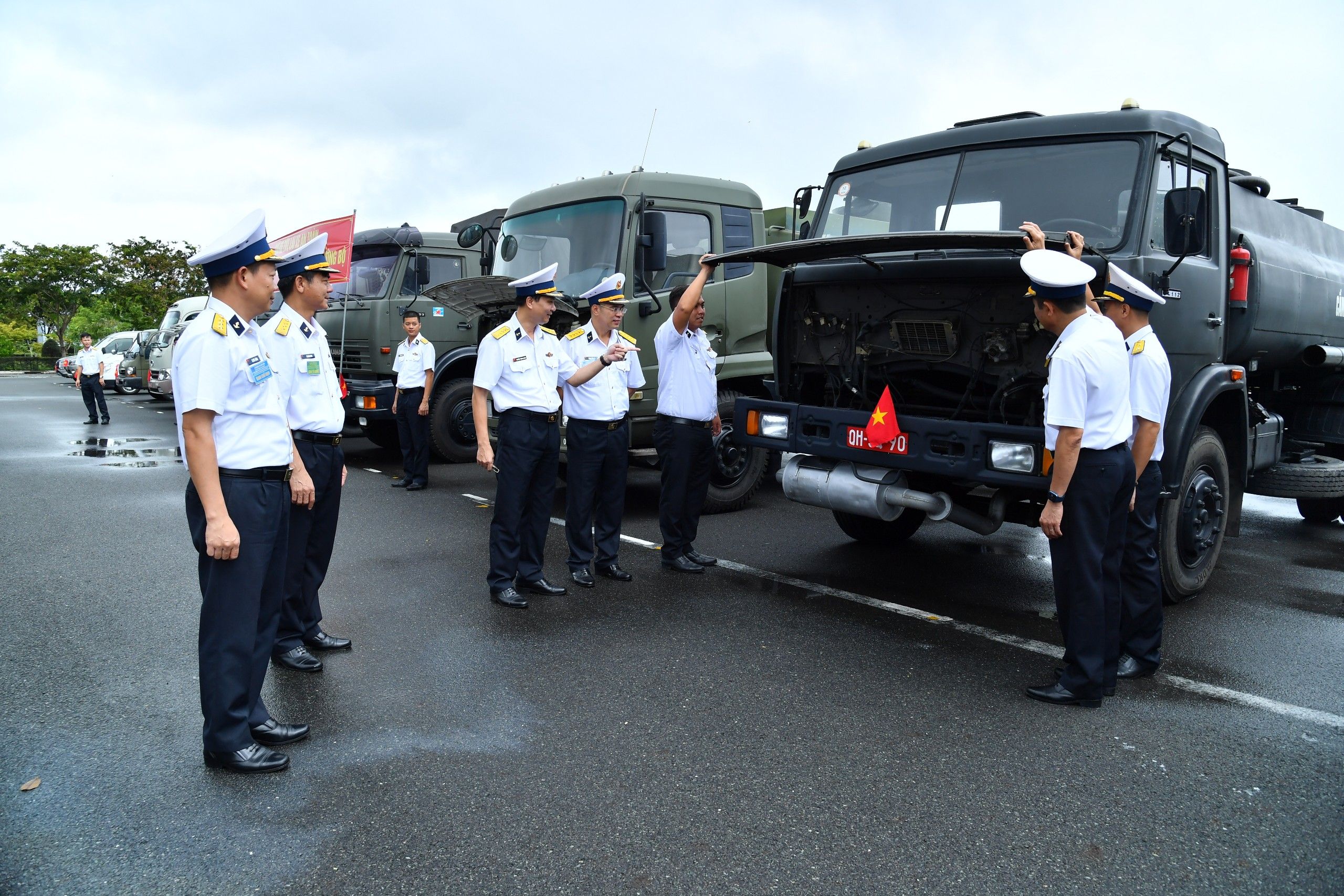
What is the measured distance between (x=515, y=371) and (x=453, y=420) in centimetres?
544

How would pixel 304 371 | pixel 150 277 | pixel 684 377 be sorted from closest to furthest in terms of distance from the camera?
1. pixel 304 371
2. pixel 684 377
3. pixel 150 277

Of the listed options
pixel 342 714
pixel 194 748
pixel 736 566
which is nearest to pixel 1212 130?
pixel 736 566

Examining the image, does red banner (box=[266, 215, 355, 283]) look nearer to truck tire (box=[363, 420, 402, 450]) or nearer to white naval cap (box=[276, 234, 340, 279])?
truck tire (box=[363, 420, 402, 450])

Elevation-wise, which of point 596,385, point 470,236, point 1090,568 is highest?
point 470,236

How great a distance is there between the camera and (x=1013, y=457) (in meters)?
4.39

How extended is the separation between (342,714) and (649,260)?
15.3 ft

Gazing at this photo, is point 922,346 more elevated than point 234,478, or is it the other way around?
point 922,346

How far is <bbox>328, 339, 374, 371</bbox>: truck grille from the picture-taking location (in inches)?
412

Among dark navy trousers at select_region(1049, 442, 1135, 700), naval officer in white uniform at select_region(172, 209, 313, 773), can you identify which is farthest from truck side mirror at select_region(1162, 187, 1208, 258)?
naval officer in white uniform at select_region(172, 209, 313, 773)

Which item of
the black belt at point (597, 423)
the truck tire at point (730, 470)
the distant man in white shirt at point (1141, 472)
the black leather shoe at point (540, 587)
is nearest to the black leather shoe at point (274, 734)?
the black leather shoe at point (540, 587)

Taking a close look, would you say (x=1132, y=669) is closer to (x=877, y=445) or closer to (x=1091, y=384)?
(x=1091, y=384)

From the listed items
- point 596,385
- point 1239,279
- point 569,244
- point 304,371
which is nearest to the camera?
point 304,371

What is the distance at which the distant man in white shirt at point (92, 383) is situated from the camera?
1565cm

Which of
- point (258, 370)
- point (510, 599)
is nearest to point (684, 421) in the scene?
point (510, 599)
